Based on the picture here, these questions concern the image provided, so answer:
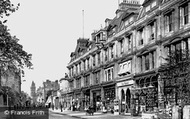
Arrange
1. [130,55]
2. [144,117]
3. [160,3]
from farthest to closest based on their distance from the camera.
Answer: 1. [130,55]
2. [160,3]
3. [144,117]

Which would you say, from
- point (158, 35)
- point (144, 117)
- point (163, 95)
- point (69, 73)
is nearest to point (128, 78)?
point (158, 35)

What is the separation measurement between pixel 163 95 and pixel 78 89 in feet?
126

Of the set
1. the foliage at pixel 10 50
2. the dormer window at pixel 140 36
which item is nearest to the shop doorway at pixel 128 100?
the dormer window at pixel 140 36

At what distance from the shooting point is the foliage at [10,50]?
1359 cm

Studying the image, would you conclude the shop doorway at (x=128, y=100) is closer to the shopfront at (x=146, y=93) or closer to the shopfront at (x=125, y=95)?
the shopfront at (x=125, y=95)

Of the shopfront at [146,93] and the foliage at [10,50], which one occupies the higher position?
the foliage at [10,50]

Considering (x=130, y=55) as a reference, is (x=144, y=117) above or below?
below

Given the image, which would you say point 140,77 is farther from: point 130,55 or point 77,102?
point 77,102

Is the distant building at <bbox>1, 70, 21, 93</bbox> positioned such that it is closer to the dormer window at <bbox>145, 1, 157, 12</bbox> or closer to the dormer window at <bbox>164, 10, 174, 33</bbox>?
the dormer window at <bbox>164, 10, 174, 33</bbox>

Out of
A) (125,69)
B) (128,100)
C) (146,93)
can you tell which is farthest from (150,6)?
(128,100)

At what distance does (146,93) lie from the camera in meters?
A: 31.3

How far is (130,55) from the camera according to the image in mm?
41469

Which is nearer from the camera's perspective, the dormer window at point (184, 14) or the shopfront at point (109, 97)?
the dormer window at point (184, 14)

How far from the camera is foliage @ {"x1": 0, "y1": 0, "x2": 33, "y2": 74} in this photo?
13586mm
